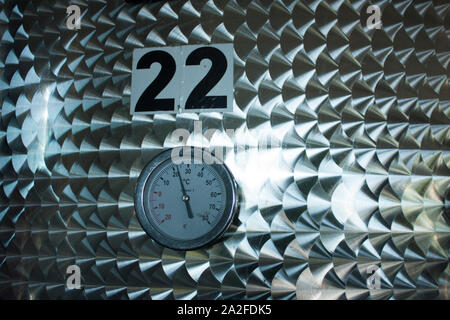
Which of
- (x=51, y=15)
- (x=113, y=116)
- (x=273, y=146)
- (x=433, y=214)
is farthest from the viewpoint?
(x=51, y=15)

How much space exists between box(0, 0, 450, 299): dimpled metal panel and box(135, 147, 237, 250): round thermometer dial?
0.10 m

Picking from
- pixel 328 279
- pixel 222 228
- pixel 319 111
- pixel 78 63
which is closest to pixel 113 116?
pixel 78 63

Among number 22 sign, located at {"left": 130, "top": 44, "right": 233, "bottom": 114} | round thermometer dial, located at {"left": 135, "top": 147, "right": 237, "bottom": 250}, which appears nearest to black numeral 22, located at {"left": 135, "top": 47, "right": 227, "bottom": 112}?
number 22 sign, located at {"left": 130, "top": 44, "right": 233, "bottom": 114}

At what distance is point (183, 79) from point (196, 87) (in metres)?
0.08

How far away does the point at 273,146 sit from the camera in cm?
238

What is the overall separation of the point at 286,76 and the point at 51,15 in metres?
1.28

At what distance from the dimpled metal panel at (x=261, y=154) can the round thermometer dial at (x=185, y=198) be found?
Result: 0.10 m

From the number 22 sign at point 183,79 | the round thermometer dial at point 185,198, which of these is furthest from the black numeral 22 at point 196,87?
the round thermometer dial at point 185,198

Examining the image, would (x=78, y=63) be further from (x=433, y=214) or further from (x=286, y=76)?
(x=433, y=214)

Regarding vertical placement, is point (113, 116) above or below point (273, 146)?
above

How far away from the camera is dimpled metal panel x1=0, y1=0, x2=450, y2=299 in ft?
7.42

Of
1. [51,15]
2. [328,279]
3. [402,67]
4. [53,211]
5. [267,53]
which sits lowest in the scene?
[328,279]

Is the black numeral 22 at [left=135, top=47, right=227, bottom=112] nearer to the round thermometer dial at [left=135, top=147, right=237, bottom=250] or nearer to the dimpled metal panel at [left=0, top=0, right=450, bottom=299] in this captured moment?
the dimpled metal panel at [left=0, top=0, right=450, bottom=299]

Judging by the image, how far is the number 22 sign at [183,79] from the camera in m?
2.44
